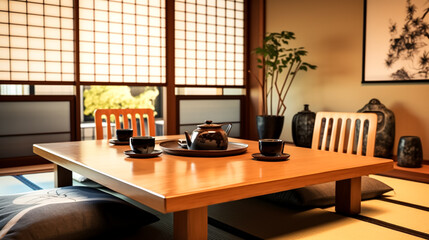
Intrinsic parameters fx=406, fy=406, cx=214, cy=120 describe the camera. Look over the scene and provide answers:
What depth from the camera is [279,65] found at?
5621 mm

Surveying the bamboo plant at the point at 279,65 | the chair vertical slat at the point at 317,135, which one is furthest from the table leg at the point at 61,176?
the bamboo plant at the point at 279,65

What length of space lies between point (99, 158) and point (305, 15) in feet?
14.5

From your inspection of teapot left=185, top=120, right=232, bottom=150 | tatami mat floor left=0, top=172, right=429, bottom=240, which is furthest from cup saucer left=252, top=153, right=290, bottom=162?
tatami mat floor left=0, top=172, right=429, bottom=240

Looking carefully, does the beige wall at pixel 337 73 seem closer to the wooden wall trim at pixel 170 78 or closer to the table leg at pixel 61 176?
the wooden wall trim at pixel 170 78

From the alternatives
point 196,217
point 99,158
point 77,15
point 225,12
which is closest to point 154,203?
point 196,217

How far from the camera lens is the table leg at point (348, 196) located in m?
2.19

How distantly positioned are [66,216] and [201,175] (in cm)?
66

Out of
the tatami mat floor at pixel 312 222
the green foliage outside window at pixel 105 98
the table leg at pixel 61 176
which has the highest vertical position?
the green foliage outside window at pixel 105 98

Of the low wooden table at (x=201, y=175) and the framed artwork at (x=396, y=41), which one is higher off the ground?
the framed artwork at (x=396, y=41)

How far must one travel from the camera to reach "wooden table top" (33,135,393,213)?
4.38ft

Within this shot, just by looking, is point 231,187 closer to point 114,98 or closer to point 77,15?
point 77,15

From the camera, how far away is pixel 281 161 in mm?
1896

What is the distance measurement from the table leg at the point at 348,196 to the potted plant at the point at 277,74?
3.06 metres

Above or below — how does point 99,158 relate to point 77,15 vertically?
below
